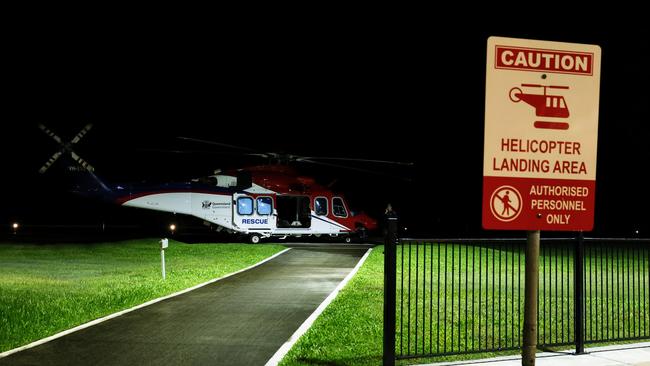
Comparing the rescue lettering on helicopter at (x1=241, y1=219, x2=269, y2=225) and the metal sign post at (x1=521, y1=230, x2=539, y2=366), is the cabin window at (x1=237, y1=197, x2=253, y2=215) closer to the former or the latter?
the rescue lettering on helicopter at (x1=241, y1=219, x2=269, y2=225)

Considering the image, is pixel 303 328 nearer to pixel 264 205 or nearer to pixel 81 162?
pixel 264 205

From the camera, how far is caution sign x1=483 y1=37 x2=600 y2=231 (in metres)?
3.69

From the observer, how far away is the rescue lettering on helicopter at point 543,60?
3.70m

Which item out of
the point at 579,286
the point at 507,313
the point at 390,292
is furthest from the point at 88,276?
the point at 579,286

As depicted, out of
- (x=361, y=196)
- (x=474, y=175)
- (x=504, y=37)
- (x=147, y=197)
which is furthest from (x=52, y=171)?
(x=474, y=175)

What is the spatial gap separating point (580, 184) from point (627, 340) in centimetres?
600

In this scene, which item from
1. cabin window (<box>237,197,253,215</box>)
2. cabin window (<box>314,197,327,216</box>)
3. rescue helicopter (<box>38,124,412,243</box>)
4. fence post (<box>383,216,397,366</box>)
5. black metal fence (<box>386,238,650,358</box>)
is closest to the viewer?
fence post (<box>383,216,397,366</box>)

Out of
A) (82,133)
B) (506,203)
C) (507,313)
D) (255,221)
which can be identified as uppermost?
(82,133)

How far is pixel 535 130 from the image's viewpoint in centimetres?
369

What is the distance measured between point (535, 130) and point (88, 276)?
15.3 metres

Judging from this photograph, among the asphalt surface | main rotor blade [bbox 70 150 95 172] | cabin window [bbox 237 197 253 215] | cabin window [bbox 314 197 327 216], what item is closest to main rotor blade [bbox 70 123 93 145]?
main rotor blade [bbox 70 150 95 172]

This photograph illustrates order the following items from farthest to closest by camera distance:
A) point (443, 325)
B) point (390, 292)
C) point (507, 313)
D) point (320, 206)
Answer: point (320, 206) → point (507, 313) → point (443, 325) → point (390, 292)

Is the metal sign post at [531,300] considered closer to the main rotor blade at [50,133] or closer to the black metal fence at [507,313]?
the black metal fence at [507,313]

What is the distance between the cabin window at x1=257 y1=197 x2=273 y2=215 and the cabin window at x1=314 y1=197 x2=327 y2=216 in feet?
7.53
